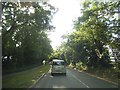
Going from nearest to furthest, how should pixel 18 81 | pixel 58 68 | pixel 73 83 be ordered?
pixel 73 83, pixel 18 81, pixel 58 68

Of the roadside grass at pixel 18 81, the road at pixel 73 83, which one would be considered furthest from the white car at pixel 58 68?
the road at pixel 73 83

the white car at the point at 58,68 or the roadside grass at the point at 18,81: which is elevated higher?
the white car at the point at 58,68

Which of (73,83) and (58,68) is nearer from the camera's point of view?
(73,83)

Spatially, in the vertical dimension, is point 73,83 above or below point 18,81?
below

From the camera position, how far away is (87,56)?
51375 mm

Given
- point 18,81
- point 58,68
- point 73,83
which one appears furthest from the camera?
point 58,68

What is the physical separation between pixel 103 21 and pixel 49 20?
6254mm

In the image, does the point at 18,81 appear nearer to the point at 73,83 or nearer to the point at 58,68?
the point at 73,83

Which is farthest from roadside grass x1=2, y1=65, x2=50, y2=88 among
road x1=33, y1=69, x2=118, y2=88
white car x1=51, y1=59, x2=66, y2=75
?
white car x1=51, y1=59, x2=66, y2=75

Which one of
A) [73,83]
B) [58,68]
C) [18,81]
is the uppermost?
[58,68]

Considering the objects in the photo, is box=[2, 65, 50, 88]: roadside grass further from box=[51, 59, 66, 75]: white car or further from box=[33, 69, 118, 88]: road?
box=[51, 59, 66, 75]: white car

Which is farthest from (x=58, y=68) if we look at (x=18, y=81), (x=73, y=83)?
(x=73, y=83)

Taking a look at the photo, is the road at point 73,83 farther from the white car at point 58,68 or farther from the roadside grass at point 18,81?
the white car at point 58,68

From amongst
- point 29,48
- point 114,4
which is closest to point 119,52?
point 114,4
